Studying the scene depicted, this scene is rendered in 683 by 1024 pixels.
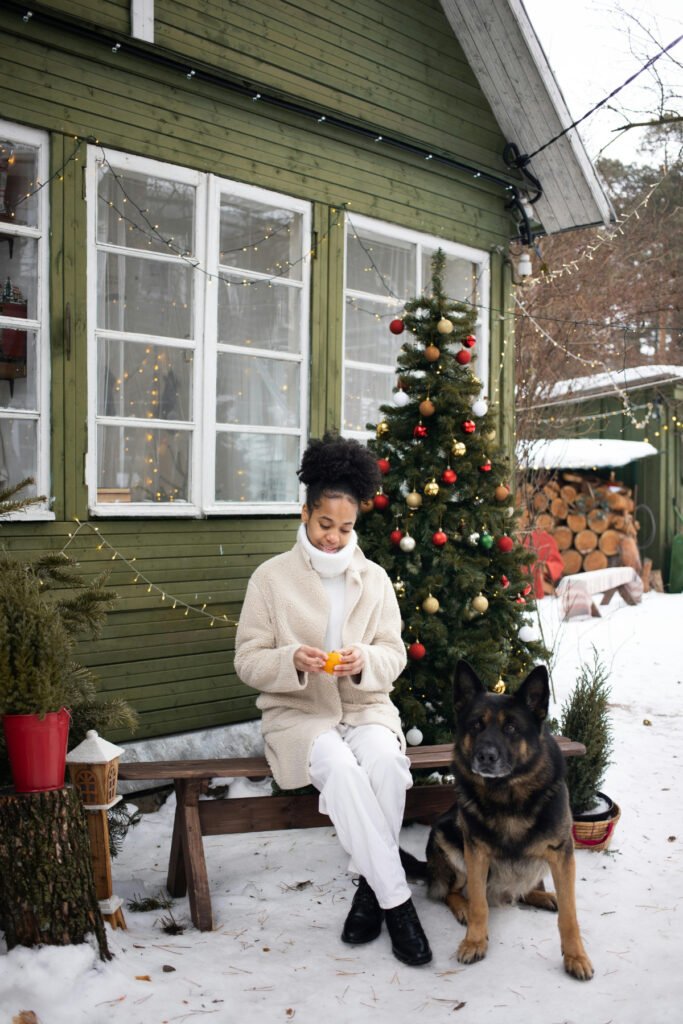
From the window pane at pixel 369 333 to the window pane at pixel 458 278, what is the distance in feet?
1.27

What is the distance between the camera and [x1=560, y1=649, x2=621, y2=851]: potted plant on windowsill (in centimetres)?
446

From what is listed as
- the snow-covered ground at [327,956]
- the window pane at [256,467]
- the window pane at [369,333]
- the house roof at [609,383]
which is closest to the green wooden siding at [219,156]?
the window pane at [256,467]

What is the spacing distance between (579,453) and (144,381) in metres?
9.34

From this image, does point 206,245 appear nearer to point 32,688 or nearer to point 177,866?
point 32,688

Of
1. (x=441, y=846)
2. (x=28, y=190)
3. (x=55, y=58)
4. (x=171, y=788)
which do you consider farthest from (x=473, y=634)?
(x=55, y=58)

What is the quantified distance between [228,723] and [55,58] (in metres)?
3.96

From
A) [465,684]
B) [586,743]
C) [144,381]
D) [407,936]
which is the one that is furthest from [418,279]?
A: [407,936]

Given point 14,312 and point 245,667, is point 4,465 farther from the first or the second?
point 245,667

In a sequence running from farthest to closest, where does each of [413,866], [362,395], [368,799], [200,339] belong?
[362,395], [200,339], [413,866], [368,799]

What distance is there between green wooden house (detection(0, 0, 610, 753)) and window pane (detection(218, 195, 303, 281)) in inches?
0.6

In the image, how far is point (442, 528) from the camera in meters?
4.98

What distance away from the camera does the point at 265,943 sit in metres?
3.52

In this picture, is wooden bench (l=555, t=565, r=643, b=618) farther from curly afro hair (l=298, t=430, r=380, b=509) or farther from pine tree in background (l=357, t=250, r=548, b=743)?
curly afro hair (l=298, t=430, r=380, b=509)

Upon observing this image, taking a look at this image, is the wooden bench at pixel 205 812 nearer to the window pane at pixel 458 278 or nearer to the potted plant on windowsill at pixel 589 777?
the potted plant on windowsill at pixel 589 777
